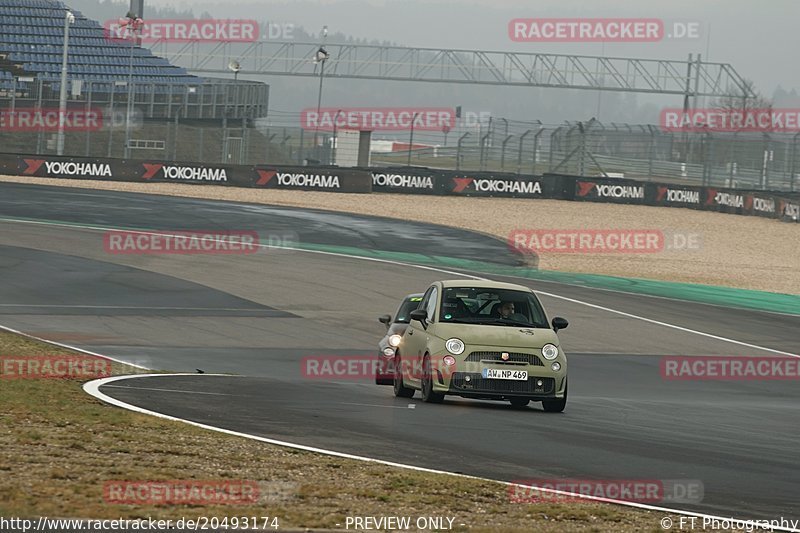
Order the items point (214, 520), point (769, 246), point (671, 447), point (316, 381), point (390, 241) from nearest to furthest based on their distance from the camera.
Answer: point (214, 520), point (671, 447), point (316, 381), point (390, 241), point (769, 246)

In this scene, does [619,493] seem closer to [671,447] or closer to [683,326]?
[671,447]

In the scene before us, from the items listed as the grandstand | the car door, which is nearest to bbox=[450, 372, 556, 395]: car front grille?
the car door

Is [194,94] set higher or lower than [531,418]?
higher

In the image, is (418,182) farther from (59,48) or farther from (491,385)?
(491,385)

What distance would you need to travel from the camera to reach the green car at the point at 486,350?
13.4 meters

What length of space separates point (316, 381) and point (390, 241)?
68.4 feet

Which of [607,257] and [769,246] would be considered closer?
[607,257]

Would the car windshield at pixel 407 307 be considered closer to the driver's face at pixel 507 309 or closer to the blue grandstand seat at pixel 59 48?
the driver's face at pixel 507 309

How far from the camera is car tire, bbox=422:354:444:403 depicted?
13.6 meters

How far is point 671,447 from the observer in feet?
36.7

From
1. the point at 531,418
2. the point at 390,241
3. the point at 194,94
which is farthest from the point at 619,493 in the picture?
the point at 194,94

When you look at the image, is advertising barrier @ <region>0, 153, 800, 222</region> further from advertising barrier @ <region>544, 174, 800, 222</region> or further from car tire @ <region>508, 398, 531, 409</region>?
car tire @ <region>508, 398, 531, 409</region>

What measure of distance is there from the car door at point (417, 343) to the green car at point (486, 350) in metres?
0.01

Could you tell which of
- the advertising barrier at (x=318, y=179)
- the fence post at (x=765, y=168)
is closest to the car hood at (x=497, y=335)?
the advertising barrier at (x=318, y=179)
